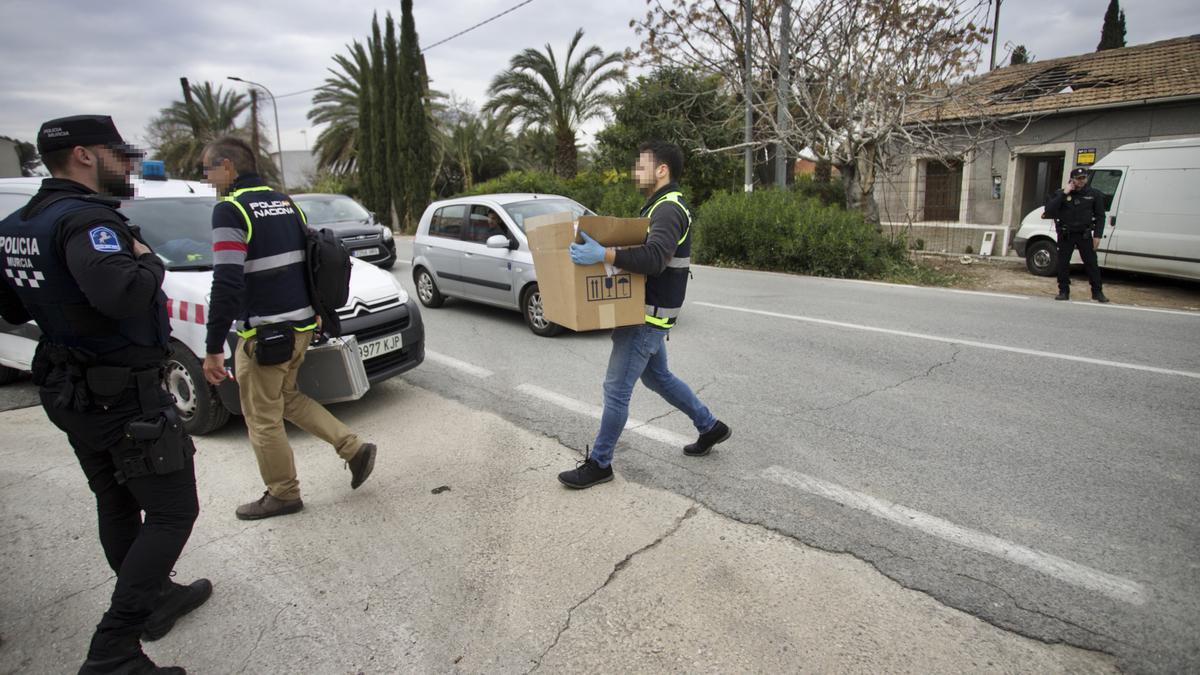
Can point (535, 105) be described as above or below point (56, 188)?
above

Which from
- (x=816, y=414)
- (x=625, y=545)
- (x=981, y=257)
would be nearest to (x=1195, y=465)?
(x=816, y=414)

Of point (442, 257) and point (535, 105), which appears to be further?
point (535, 105)

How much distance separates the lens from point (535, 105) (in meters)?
25.1

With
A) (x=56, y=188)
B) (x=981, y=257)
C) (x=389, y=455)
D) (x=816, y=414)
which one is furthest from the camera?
(x=981, y=257)

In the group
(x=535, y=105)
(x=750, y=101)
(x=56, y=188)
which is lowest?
(x=56, y=188)

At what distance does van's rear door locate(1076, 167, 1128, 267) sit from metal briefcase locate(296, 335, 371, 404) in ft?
36.6

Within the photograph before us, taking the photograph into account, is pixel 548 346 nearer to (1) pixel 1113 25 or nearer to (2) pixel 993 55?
(2) pixel 993 55

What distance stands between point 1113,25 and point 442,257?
1233 inches

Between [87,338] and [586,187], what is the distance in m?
20.1

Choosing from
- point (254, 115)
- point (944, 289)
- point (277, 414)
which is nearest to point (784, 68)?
point (944, 289)

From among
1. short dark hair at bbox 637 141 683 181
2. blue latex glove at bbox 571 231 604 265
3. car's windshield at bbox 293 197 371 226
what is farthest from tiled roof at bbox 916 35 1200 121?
blue latex glove at bbox 571 231 604 265

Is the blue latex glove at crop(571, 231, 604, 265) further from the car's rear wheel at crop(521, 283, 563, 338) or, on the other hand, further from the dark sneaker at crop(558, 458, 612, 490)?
the car's rear wheel at crop(521, 283, 563, 338)

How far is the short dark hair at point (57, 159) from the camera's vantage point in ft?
7.50

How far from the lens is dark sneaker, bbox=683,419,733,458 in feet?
13.2
